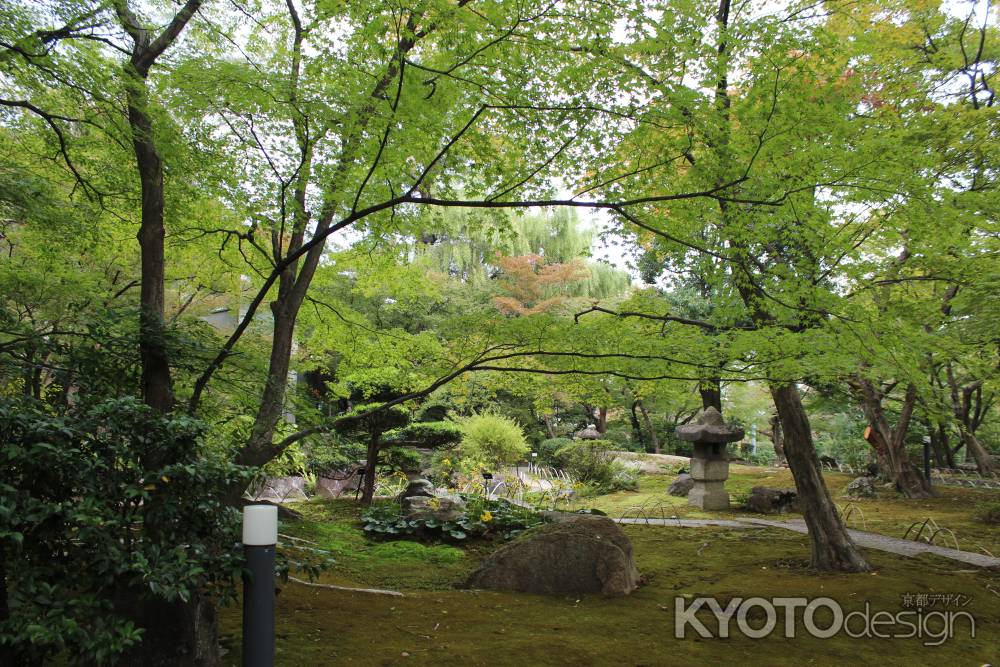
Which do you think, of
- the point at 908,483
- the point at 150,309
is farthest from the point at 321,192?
the point at 908,483

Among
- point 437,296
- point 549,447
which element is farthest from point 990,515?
point 549,447

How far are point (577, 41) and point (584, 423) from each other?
56.9ft

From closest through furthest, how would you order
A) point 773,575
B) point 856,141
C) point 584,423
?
point 856,141 < point 773,575 < point 584,423

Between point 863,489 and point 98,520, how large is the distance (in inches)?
485

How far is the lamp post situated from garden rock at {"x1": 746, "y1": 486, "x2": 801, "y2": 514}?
9.47 metres

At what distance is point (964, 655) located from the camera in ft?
12.4

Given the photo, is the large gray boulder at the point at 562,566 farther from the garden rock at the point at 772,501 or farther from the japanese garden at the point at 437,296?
the garden rock at the point at 772,501

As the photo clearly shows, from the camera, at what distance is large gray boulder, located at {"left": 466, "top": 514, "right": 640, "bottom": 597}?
5004 millimetres

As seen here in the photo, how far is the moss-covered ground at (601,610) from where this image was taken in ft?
11.6

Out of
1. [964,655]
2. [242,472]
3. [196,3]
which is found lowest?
[964,655]

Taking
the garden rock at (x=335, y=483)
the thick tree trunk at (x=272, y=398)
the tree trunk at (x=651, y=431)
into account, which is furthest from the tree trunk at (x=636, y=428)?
the thick tree trunk at (x=272, y=398)

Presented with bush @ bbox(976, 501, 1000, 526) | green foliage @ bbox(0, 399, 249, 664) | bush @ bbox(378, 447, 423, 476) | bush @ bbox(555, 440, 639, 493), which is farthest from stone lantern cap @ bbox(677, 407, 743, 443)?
green foliage @ bbox(0, 399, 249, 664)

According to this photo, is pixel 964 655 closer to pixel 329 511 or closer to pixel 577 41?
pixel 577 41

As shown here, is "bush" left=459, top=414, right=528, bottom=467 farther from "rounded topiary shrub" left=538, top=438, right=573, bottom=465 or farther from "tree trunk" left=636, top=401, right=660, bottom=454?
"tree trunk" left=636, top=401, right=660, bottom=454
